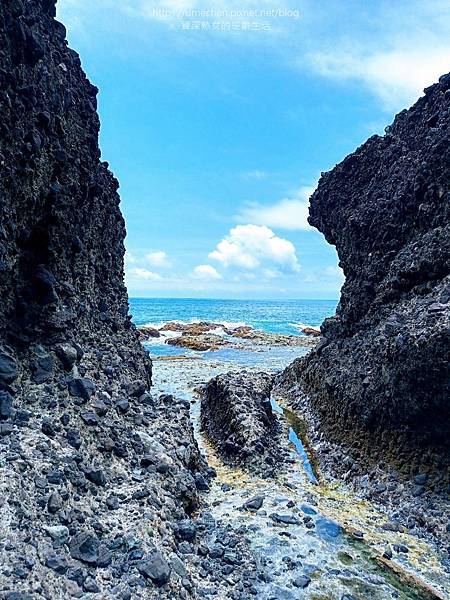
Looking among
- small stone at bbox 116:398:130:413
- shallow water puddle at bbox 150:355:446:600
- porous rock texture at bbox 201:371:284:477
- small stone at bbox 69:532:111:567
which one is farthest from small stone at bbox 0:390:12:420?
porous rock texture at bbox 201:371:284:477

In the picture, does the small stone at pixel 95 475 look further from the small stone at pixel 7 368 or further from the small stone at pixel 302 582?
the small stone at pixel 302 582

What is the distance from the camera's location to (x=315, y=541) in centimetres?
1208

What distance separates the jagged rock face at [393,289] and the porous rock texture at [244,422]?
329 cm

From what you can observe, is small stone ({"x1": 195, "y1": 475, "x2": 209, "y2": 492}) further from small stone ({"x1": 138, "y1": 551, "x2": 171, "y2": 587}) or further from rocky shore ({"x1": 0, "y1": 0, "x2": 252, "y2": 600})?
small stone ({"x1": 138, "y1": 551, "x2": 171, "y2": 587})

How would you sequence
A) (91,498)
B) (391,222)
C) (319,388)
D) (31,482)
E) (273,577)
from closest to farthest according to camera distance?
(31,482) → (91,498) → (273,577) → (391,222) → (319,388)

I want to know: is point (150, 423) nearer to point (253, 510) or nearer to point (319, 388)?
point (253, 510)

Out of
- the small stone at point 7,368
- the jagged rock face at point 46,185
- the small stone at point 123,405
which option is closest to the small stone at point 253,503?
the small stone at point 123,405

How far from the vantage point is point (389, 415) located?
671 inches

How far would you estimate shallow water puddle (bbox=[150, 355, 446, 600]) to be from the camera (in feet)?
34.1

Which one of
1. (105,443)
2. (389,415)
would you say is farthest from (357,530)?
(105,443)

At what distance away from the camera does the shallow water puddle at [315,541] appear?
34.1 feet

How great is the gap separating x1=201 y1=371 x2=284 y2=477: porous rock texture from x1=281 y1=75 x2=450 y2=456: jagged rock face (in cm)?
329

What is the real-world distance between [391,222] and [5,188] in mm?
18169

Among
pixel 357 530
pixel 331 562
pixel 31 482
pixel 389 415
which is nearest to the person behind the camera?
pixel 31 482
